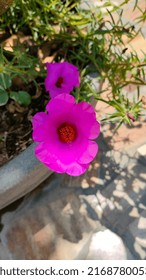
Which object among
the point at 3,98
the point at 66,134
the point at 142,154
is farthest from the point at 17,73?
the point at 142,154

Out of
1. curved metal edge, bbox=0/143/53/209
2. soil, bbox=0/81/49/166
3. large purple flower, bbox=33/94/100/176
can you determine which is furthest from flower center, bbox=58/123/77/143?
soil, bbox=0/81/49/166

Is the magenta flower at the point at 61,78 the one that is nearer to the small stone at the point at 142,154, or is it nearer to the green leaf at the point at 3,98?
the green leaf at the point at 3,98

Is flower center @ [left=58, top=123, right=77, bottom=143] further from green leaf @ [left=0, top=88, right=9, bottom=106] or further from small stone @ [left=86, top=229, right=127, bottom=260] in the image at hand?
small stone @ [left=86, top=229, right=127, bottom=260]

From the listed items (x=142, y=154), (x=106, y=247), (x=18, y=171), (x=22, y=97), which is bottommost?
(x=106, y=247)

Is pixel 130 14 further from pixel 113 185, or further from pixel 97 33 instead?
pixel 113 185

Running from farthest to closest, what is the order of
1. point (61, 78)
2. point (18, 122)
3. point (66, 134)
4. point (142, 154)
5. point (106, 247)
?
1. point (142, 154)
2. point (106, 247)
3. point (18, 122)
4. point (61, 78)
5. point (66, 134)

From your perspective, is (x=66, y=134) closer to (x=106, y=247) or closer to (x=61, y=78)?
(x=61, y=78)

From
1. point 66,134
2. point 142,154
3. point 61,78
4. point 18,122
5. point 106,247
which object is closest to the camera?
point 66,134

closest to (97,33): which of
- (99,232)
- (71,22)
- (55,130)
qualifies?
(71,22)
